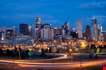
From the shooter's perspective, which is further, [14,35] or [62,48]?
[62,48]

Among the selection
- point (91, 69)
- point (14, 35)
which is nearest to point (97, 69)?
point (91, 69)

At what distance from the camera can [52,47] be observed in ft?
312

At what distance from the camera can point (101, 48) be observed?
80.2 m

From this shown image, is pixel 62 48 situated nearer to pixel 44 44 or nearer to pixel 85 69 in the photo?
pixel 44 44

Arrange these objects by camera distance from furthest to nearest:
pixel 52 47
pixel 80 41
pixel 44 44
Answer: pixel 44 44 < pixel 80 41 < pixel 52 47

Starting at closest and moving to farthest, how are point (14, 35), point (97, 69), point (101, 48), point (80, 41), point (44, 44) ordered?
1. point (97, 69)
2. point (101, 48)
3. point (14, 35)
4. point (80, 41)
5. point (44, 44)

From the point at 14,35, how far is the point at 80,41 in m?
23.3

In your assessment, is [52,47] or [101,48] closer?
[101,48]

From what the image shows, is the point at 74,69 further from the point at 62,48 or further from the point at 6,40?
the point at 6,40

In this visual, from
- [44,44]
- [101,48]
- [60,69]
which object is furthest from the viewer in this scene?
[44,44]

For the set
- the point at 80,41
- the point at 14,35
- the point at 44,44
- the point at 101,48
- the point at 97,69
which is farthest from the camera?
the point at 44,44

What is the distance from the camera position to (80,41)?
104312 mm

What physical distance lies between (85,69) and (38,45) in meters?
80.1

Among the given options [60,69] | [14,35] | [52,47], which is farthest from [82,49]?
[60,69]
